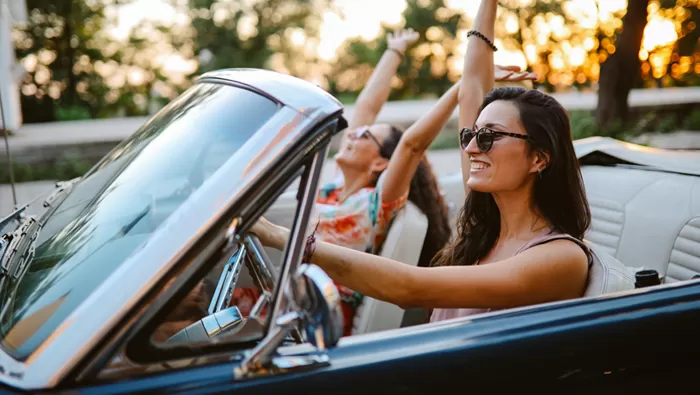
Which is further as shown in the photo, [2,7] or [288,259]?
[2,7]

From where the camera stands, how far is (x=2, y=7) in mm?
9500

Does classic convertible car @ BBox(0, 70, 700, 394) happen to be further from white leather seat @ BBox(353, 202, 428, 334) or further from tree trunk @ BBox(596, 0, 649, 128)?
tree trunk @ BBox(596, 0, 649, 128)

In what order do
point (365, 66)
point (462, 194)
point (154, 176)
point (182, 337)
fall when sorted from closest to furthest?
point (154, 176), point (182, 337), point (462, 194), point (365, 66)

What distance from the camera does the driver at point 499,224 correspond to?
1696mm

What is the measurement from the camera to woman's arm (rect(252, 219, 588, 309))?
1687mm

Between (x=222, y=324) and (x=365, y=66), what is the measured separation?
26.7 m

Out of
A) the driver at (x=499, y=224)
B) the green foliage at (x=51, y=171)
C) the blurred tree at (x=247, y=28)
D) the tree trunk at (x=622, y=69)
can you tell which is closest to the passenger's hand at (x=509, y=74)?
the driver at (x=499, y=224)

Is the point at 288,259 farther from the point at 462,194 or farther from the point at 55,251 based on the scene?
the point at 462,194

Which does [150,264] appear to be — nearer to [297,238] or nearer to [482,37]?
[297,238]

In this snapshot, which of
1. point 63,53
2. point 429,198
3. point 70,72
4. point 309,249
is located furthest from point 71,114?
point 309,249

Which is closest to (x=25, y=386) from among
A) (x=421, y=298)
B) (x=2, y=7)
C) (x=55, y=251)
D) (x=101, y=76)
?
(x=55, y=251)

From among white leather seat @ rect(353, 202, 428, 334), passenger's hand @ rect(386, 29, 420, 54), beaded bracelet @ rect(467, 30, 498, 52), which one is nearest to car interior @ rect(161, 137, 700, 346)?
white leather seat @ rect(353, 202, 428, 334)

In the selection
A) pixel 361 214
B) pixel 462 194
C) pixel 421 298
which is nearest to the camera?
pixel 421 298

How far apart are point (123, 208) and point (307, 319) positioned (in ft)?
1.58
